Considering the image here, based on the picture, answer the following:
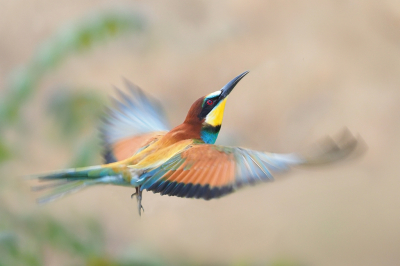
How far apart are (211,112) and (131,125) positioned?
25cm

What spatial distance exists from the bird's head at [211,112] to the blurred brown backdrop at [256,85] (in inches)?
68.7

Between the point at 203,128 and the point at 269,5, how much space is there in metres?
2.61

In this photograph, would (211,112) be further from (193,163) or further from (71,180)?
(71,180)

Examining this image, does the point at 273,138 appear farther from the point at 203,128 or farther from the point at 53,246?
the point at 203,128

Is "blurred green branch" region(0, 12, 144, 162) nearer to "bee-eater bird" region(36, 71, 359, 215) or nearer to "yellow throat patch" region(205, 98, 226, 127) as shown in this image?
"bee-eater bird" region(36, 71, 359, 215)

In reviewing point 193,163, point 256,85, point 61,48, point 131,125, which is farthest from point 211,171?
point 256,85

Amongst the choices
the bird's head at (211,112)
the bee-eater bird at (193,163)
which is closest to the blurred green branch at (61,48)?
the bee-eater bird at (193,163)

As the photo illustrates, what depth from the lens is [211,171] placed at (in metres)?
0.79

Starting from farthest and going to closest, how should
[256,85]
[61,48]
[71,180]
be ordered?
[256,85], [61,48], [71,180]

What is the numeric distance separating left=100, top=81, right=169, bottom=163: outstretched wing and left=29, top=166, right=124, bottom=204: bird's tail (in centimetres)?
12

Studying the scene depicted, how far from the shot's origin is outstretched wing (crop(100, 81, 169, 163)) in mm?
993

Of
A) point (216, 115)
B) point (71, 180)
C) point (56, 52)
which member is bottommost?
point (71, 180)

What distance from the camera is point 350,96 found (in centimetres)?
306

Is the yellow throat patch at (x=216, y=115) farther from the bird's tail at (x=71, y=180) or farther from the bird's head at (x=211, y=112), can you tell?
the bird's tail at (x=71, y=180)
